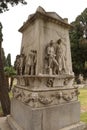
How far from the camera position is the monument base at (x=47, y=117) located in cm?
413

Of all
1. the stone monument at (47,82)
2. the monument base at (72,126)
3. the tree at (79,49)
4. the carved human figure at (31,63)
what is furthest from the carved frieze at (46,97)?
the tree at (79,49)

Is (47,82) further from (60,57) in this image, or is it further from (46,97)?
(60,57)

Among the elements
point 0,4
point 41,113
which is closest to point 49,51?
point 41,113

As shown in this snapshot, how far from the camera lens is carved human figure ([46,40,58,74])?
4520 mm

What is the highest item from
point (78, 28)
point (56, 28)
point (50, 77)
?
point (78, 28)

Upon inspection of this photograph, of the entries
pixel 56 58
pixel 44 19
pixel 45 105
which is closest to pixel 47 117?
pixel 45 105

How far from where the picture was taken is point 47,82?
451 cm

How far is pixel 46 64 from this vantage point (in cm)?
456

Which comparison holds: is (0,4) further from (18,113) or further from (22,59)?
(18,113)

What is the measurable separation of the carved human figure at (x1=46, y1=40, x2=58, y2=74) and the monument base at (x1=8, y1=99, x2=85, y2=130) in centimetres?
100

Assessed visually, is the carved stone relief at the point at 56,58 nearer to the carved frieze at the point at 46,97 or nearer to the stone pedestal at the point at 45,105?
the stone pedestal at the point at 45,105

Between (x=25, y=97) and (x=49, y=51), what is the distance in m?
1.41

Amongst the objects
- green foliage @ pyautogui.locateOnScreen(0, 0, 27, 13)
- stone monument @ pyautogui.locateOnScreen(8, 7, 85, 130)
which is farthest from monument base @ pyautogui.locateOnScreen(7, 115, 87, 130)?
green foliage @ pyautogui.locateOnScreen(0, 0, 27, 13)

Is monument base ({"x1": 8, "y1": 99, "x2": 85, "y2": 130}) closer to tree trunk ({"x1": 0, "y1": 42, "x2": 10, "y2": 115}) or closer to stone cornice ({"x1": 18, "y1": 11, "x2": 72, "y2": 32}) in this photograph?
stone cornice ({"x1": 18, "y1": 11, "x2": 72, "y2": 32})
